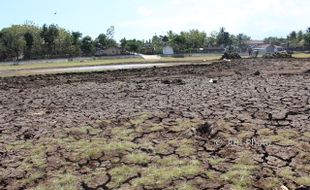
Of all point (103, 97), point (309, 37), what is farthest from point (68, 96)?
point (309, 37)

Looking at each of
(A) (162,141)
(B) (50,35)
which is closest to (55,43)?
(B) (50,35)

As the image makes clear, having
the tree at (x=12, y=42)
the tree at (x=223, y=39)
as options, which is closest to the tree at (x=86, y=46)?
the tree at (x=12, y=42)

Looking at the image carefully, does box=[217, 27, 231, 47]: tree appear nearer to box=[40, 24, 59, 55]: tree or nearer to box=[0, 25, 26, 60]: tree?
box=[40, 24, 59, 55]: tree

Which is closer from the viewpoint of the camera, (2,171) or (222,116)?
(2,171)

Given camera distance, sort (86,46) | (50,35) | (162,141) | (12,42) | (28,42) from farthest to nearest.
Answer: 1. (86,46)
2. (50,35)
3. (28,42)
4. (12,42)
5. (162,141)

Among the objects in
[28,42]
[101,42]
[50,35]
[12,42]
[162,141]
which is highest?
[50,35]

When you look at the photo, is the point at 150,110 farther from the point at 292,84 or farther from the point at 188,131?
the point at 292,84

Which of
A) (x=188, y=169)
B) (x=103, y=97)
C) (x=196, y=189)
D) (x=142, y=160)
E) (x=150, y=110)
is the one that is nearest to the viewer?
(x=196, y=189)

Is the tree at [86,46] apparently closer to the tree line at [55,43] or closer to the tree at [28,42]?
the tree line at [55,43]

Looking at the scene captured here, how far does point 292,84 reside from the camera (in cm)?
1797

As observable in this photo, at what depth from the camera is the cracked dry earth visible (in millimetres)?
7980

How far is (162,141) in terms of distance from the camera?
1016 centimetres

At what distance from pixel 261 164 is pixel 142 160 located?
7.88 feet

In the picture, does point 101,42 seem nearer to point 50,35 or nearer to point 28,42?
point 50,35
